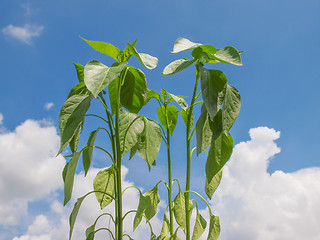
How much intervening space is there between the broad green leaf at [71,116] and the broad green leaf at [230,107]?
1.52ft

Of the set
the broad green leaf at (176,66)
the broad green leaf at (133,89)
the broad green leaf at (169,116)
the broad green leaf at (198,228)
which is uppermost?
the broad green leaf at (169,116)

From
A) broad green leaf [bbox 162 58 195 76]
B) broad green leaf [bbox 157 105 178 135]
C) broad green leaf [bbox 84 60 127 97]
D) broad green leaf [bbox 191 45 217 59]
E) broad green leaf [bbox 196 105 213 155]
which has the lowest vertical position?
broad green leaf [bbox 196 105 213 155]

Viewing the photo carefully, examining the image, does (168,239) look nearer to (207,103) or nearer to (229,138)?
(229,138)

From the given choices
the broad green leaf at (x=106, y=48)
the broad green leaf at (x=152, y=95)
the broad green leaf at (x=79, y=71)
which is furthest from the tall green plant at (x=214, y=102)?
the broad green leaf at (x=79, y=71)

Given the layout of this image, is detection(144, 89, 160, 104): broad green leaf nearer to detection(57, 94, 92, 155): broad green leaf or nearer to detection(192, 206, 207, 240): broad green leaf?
detection(57, 94, 92, 155): broad green leaf

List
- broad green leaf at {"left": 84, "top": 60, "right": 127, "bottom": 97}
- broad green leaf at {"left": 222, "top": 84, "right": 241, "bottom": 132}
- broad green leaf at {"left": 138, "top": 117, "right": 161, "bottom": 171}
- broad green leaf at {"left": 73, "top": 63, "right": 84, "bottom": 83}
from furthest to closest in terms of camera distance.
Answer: broad green leaf at {"left": 73, "top": 63, "right": 84, "bottom": 83} < broad green leaf at {"left": 138, "top": 117, "right": 161, "bottom": 171} < broad green leaf at {"left": 222, "top": 84, "right": 241, "bottom": 132} < broad green leaf at {"left": 84, "top": 60, "right": 127, "bottom": 97}

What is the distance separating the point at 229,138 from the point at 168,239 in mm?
524

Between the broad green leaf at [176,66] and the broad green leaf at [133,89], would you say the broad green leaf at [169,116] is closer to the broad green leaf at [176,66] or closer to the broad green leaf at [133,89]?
the broad green leaf at [133,89]

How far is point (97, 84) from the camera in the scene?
104 centimetres

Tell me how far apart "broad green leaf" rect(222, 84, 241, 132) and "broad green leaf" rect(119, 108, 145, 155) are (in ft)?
1.15

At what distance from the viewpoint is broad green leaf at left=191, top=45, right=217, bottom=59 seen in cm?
122

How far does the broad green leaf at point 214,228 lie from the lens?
137 cm

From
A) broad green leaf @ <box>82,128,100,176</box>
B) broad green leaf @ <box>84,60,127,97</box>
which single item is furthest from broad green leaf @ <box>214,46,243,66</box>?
broad green leaf @ <box>82,128,100,176</box>

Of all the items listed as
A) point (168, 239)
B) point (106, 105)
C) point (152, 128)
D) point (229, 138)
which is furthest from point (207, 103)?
point (168, 239)
